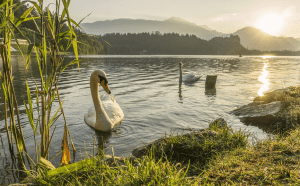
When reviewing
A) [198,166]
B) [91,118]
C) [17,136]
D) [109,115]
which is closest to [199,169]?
[198,166]

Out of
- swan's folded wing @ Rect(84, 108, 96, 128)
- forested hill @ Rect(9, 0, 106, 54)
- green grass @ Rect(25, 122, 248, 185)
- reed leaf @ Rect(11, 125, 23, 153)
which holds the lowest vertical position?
swan's folded wing @ Rect(84, 108, 96, 128)

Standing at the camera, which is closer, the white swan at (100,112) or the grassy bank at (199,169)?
the grassy bank at (199,169)

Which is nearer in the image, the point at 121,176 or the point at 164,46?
the point at 121,176

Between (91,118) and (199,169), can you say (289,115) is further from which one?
(91,118)

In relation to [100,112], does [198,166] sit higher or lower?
lower

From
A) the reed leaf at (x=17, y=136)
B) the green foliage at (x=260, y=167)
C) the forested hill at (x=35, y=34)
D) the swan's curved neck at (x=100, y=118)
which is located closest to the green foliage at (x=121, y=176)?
the green foliage at (x=260, y=167)

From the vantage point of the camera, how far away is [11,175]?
13.7 ft

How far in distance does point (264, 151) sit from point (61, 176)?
326 cm

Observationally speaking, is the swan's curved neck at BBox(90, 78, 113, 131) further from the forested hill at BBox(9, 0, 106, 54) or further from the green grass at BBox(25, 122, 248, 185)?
the green grass at BBox(25, 122, 248, 185)

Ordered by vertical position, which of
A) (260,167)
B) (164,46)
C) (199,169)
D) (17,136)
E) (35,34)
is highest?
(164,46)

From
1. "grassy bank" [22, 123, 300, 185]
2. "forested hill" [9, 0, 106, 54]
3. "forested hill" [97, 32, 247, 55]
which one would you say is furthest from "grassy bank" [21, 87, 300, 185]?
"forested hill" [97, 32, 247, 55]

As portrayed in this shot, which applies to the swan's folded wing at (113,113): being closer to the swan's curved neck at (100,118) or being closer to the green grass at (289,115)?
the swan's curved neck at (100,118)

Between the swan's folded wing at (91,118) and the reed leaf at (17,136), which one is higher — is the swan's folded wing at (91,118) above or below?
below

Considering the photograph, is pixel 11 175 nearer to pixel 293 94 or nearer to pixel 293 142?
pixel 293 142
